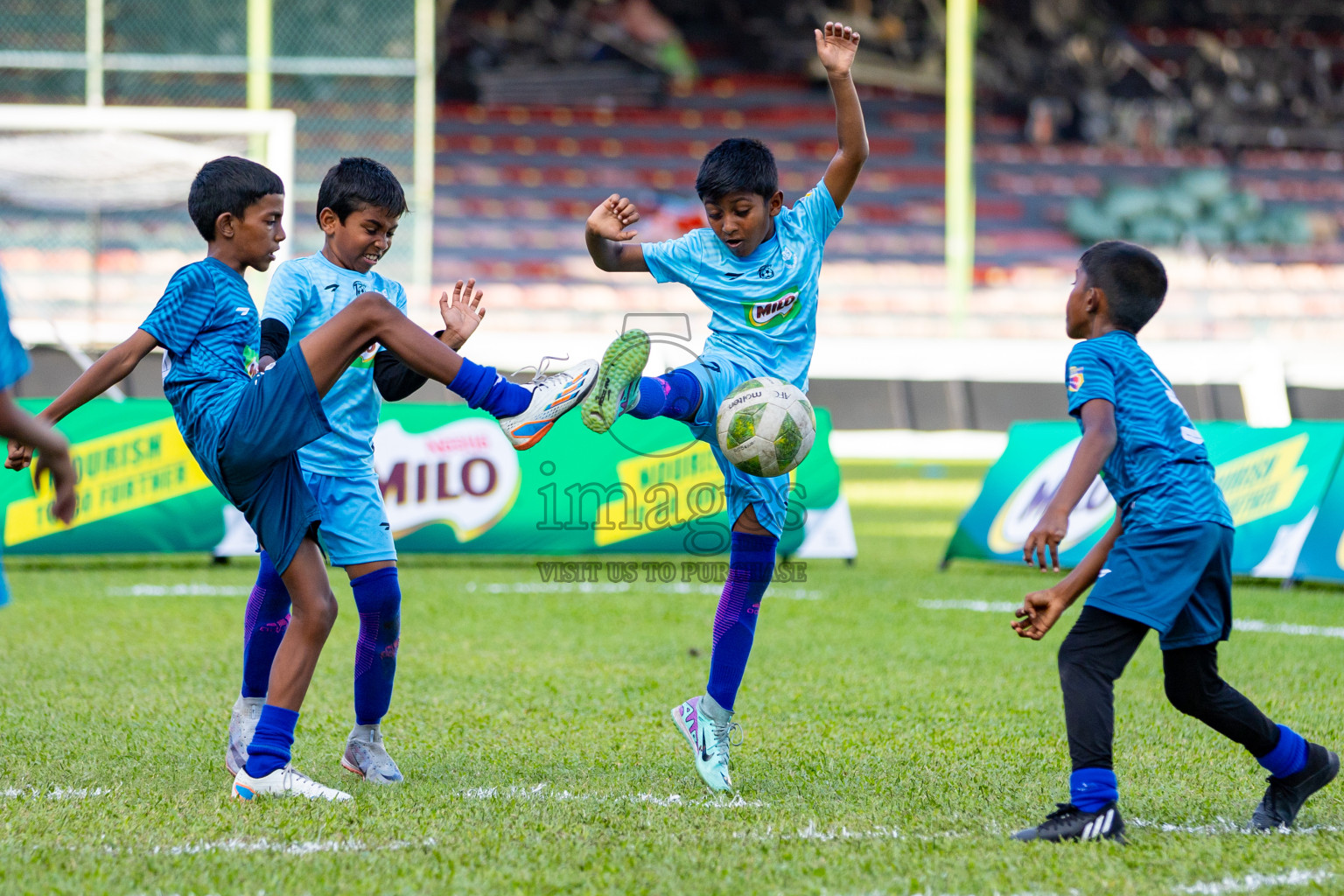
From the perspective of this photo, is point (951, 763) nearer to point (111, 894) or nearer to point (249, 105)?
point (111, 894)

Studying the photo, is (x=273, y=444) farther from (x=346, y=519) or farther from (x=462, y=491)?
(x=462, y=491)

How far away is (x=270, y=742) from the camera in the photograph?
391 centimetres

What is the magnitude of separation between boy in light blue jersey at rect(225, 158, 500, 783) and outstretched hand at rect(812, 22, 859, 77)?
4.23 ft

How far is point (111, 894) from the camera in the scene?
10.00ft

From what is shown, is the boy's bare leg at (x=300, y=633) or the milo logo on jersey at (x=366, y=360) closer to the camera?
the boy's bare leg at (x=300, y=633)

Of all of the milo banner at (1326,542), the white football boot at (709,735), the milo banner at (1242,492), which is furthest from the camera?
the milo banner at (1242,492)

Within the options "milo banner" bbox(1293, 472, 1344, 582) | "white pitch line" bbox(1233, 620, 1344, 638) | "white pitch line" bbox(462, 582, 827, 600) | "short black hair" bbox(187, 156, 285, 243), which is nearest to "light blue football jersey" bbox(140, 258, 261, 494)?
"short black hair" bbox(187, 156, 285, 243)

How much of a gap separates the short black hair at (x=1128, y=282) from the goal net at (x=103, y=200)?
13707 millimetres

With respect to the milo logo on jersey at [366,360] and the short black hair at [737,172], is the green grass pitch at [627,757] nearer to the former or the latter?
the milo logo on jersey at [366,360]

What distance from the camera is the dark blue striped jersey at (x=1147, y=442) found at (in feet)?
12.0

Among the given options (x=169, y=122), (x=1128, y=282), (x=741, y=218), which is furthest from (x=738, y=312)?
(x=169, y=122)

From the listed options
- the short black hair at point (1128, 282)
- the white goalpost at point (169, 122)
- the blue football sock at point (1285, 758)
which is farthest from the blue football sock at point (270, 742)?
the white goalpost at point (169, 122)

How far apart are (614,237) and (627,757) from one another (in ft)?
5.40

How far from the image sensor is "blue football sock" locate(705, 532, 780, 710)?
4402 mm
